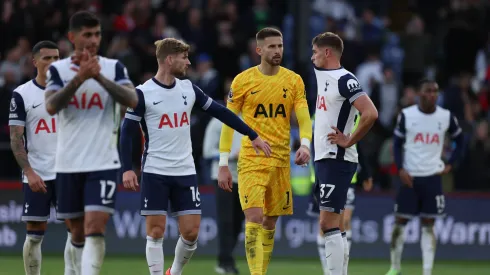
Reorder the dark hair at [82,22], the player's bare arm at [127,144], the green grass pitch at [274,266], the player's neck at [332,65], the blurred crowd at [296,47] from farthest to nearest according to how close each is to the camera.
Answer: the blurred crowd at [296,47], the green grass pitch at [274,266], the player's neck at [332,65], the player's bare arm at [127,144], the dark hair at [82,22]

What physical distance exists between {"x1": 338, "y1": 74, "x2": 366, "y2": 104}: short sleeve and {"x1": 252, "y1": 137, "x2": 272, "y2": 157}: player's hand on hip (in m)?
1.12

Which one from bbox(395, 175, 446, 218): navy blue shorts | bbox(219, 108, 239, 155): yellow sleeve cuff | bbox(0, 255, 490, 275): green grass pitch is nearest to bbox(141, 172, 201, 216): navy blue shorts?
bbox(219, 108, 239, 155): yellow sleeve cuff

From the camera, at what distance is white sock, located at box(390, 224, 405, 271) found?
1518 centimetres

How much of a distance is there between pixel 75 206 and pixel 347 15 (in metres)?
15.8

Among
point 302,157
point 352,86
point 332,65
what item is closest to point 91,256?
point 302,157

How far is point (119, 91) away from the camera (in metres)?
9.25

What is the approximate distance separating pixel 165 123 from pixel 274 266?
6.54 metres

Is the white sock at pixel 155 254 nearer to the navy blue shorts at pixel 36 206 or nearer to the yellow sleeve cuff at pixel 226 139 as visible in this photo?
the yellow sleeve cuff at pixel 226 139

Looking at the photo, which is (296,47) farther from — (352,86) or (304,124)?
(352,86)

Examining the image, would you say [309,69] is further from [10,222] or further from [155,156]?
[155,156]

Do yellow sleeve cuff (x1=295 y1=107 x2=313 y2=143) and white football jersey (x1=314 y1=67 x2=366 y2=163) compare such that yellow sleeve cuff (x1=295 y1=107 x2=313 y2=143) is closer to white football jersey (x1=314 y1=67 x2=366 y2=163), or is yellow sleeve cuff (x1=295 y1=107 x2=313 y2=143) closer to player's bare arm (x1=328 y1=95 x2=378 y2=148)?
white football jersey (x1=314 y1=67 x2=366 y2=163)

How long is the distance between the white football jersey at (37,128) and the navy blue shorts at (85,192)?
218 centimetres

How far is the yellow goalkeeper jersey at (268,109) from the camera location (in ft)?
38.5

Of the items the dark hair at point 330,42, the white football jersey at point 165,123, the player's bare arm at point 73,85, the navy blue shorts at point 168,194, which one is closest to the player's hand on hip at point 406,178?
the dark hair at point 330,42
